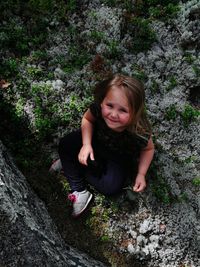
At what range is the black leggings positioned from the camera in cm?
640

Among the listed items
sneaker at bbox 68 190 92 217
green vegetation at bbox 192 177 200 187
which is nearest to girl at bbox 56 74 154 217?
sneaker at bbox 68 190 92 217

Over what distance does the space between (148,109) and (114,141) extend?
165cm

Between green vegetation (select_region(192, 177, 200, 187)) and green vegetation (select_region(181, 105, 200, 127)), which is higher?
green vegetation (select_region(181, 105, 200, 127))

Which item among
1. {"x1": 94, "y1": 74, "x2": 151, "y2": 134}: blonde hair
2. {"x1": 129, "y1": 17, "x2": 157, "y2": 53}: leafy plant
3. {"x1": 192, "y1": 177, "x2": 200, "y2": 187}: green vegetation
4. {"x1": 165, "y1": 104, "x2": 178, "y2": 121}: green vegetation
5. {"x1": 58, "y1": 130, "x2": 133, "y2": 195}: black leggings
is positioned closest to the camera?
{"x1": 94, "y1": 74, "x2": 151, "y2": 134}: blonde hair

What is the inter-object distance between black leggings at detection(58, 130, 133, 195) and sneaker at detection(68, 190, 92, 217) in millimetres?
79

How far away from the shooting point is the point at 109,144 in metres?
6.18

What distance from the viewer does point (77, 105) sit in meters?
7.19

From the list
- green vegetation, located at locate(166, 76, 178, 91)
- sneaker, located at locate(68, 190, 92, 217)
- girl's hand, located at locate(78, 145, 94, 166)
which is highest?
green vegetation, located at locate(166, 76, 178, 91)

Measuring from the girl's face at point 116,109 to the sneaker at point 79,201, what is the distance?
55.4 inches

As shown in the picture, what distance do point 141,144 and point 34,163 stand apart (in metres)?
1.84

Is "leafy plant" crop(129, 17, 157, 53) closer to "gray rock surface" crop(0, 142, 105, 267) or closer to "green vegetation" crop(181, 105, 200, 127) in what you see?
"green vegetation" crop(181, 105, 200, 127)

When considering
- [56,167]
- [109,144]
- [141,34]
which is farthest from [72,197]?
[141,34]

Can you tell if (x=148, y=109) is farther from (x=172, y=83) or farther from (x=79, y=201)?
(x=79, y=201)

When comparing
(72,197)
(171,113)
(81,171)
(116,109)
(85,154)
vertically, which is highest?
(116,109)
